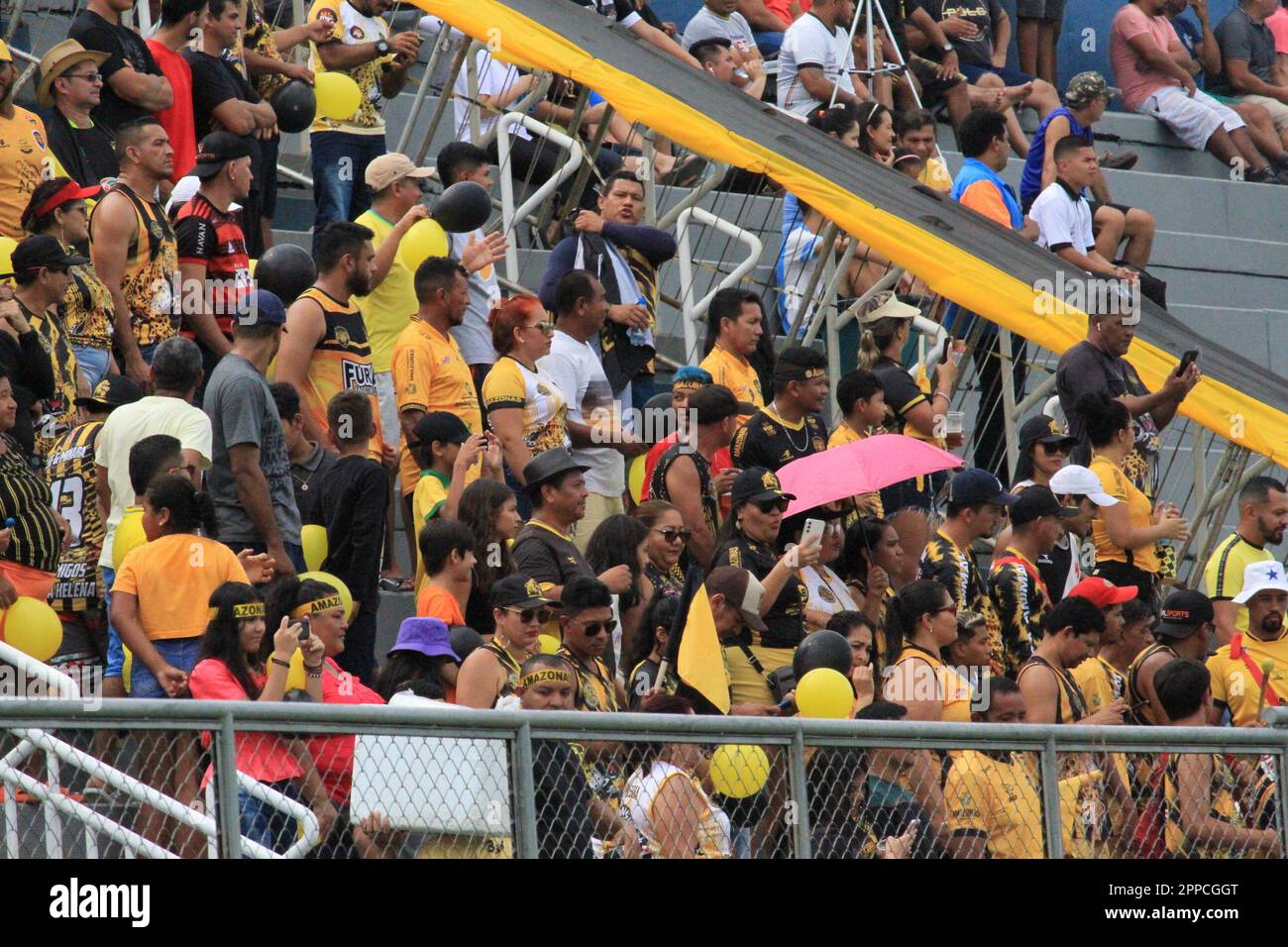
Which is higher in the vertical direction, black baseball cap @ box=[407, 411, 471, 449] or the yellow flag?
black baseball cap @ box=[407, 411, 471, 449]

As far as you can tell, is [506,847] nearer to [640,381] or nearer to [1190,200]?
[640,381]

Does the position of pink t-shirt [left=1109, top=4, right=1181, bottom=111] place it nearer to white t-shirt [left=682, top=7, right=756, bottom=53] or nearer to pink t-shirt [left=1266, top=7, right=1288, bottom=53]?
pink t-shirt [left=1266, top=7, right=1288, bottom=53]

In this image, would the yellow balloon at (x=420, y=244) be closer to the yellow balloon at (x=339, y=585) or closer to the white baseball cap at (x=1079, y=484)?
the yellow balloon at (x=339, y=585)

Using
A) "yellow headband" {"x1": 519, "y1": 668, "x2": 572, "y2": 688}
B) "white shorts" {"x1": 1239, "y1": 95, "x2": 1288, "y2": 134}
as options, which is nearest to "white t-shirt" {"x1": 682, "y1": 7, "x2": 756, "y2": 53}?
"white shorts" {"x1": 1239, "y1": 95, "x2": 1288, "y2": 134}

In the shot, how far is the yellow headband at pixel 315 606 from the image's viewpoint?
291 inches

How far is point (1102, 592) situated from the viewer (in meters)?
9.56

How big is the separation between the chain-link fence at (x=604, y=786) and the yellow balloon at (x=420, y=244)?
14.0 ft

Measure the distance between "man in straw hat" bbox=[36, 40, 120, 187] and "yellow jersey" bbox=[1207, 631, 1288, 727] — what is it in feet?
16.5

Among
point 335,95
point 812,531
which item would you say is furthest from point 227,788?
point 335,95

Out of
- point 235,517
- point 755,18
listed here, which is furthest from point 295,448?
point 755,18

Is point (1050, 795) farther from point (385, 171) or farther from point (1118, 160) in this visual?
point (1118, 160)

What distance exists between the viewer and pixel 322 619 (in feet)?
24.3

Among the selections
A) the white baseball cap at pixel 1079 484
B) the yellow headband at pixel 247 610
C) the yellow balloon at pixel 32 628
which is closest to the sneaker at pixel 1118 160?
the white baseball cap at pixel 1079 484

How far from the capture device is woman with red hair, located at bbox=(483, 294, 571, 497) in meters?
9.25
